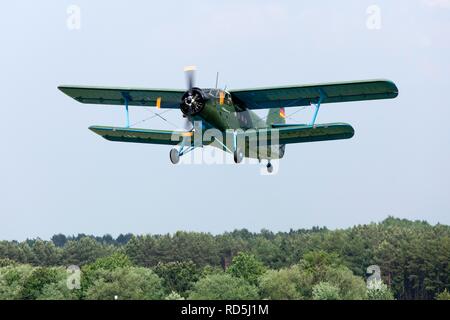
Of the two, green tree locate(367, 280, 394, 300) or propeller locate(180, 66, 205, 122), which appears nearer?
propeller locate(180, 66, 205, 122)

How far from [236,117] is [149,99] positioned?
5464 mm

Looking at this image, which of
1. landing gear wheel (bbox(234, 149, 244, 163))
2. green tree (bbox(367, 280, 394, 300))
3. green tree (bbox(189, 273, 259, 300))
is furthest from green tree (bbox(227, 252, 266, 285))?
landing gear wheel (bbox(234, 149, 244, 163))

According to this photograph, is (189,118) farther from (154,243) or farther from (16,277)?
(154,243)

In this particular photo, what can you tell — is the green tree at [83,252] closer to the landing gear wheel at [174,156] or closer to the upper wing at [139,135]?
the upper wing at [139,135]

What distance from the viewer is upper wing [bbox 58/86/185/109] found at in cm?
4288

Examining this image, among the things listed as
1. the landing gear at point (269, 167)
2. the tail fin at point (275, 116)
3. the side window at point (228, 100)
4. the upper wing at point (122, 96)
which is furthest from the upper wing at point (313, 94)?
the upper wing at point (122, 96)

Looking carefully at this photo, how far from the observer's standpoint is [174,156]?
38.2 m

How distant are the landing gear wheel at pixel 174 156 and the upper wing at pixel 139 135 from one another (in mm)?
1219

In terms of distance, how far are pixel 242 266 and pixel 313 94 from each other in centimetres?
4858

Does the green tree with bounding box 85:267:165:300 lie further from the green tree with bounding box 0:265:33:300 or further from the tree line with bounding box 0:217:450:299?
the green tree with bounding box 0:265:33:300

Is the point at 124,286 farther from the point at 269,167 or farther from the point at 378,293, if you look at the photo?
the point at 269,167

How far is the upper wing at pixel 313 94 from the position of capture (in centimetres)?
3925

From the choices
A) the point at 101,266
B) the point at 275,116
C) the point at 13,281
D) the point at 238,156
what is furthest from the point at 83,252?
the point at 238,156

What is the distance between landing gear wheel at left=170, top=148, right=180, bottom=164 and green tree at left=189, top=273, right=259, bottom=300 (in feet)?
99.5
